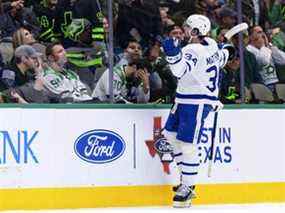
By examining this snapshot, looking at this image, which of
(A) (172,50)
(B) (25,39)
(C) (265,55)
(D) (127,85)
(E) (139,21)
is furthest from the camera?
(C) (265,55)

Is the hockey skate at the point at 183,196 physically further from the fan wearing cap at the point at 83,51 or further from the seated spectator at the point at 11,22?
the seated spectator at the point at 11,22

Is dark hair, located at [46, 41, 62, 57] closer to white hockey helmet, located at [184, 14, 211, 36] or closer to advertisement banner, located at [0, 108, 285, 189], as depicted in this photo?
advertisement banner, located at [0, 108, 285, 189]

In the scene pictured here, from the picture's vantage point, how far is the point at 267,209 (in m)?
9.00

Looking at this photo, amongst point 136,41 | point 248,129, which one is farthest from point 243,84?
point 136,41

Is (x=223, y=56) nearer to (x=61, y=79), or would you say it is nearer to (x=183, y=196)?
(x=183, y=196)

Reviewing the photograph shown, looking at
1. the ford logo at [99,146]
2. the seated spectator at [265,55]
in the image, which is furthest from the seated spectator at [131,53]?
the seated spectator at [265,55]

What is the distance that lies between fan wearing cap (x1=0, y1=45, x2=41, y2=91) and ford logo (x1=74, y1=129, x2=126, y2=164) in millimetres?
742

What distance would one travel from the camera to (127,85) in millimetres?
9352

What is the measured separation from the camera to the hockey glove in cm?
871

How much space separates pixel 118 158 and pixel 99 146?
0.72 ft

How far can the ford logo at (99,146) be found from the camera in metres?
8.89

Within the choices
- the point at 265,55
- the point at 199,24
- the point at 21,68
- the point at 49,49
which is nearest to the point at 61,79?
the point at 49,49

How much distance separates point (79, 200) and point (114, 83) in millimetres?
1185

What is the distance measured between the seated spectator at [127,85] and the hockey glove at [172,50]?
27.9 inches
